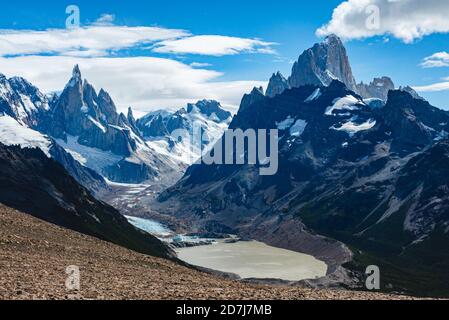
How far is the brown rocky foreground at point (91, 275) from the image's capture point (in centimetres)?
4694

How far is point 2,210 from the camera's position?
95.6 meters

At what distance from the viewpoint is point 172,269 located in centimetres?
7700

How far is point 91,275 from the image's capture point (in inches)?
2311

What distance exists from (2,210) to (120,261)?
95.5 feet

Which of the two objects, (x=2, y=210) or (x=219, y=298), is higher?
(x=2, y=210)

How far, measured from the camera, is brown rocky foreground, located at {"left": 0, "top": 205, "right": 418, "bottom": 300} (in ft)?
154
